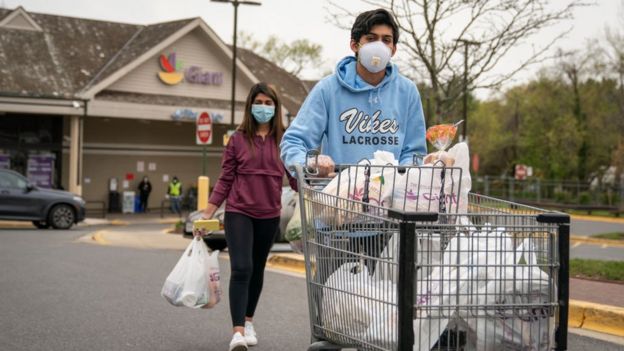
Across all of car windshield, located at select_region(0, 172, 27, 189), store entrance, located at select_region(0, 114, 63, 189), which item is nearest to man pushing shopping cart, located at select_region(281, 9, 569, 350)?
car windshield, located at select_region(0, 172, 27, 189)

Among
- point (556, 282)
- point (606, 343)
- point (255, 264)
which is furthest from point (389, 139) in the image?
point (606, 343)

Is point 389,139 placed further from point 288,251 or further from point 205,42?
point 205,42

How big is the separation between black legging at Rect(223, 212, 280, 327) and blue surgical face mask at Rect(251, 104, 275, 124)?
2.40 feet

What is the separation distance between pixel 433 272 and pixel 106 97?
99.2ft

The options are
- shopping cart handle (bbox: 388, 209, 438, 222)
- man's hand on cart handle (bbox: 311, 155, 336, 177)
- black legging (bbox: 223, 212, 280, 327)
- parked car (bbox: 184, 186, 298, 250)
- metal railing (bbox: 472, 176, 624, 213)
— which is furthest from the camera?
metal railing (bbox: 472, 176, 624, 213)

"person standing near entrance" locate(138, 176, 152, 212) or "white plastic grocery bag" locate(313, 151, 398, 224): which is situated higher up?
"white plastic grocery bag" locate(313, 151, 398, 224)

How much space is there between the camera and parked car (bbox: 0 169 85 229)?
22.8 metres

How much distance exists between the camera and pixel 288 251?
49.8ft

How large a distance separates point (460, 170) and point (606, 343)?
12.5 feet

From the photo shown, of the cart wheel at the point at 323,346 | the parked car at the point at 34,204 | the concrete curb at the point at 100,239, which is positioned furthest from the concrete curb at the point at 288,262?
the parked car at the point at 34,204

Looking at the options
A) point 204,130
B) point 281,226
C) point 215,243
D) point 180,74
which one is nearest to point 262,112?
point 281,226

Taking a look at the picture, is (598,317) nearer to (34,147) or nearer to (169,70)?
(34,147)

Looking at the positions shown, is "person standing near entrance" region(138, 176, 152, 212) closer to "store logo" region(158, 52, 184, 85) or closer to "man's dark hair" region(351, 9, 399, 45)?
"store logo" region(158, 52, 184, 85)

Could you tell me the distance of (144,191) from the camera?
35000 millimetres
